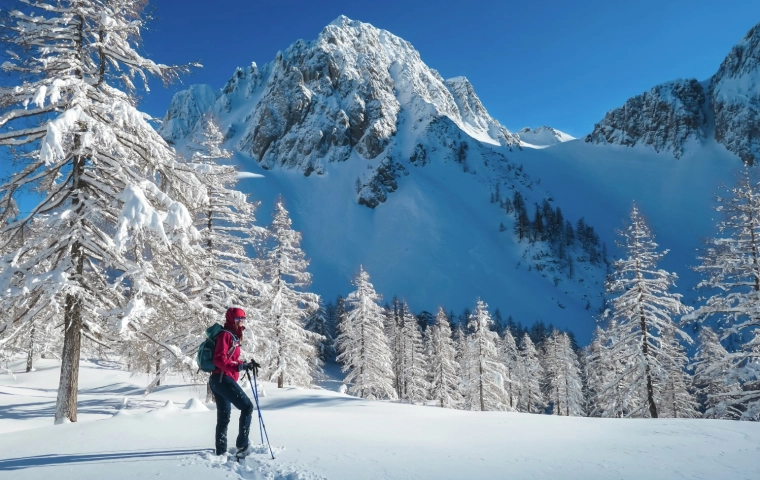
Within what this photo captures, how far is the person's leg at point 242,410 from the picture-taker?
17.8 feet

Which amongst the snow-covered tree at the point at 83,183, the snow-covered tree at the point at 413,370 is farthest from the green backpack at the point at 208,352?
the snow-covered tree at the point at 413,370

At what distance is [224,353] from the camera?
18.0ft

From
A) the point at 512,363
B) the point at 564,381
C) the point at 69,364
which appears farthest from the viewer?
the point at 512,363

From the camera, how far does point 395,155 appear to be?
178 m

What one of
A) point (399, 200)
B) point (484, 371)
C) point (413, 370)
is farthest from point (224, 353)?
point (399, 200)

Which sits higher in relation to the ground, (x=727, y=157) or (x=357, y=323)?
(x=727, y=157)

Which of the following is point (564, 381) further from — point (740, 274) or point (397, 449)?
point (397, 449)

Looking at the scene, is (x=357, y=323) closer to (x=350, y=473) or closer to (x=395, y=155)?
(x=350, y=473)

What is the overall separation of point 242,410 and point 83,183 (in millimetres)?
6880

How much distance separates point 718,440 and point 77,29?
49.4 ft

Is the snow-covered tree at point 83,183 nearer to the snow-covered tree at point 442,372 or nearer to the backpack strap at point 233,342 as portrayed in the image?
the backpack strap at point 233,342

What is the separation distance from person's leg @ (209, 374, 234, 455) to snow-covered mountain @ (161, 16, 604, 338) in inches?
4155

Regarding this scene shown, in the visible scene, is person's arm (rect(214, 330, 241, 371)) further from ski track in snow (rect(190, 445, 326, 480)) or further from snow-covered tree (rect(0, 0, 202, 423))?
snow-covered tree (rect(0, 0, 202, 423))

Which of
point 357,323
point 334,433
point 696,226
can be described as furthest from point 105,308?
point 696,226
